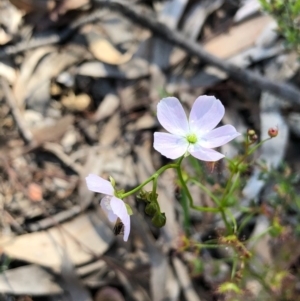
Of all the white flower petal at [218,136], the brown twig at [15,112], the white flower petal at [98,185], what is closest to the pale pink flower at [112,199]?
the white flower petal at [98,185]

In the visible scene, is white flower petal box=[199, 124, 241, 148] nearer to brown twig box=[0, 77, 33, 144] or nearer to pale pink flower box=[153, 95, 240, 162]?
pale pink flower box=[153, 95, 240, 162]

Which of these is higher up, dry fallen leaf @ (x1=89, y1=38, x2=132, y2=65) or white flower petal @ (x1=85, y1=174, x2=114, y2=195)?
dry fallen leaf @ (x1=89, y1=38, x2=132, y2=65)

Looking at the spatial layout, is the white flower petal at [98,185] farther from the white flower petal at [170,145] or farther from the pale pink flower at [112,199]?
the white flower petal at [170,145]

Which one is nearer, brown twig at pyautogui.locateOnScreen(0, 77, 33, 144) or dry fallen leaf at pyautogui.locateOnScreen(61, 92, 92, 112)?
brown twig at pyautogui.locateOnScreen(0, 77, 33, 144)

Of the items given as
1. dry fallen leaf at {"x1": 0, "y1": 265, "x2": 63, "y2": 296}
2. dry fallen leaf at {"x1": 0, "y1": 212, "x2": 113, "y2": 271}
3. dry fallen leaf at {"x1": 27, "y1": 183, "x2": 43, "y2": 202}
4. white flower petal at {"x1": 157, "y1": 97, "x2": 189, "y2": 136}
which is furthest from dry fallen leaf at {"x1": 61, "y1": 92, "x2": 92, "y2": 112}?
white flower petal at {"x1": 157, "y1": 97, "x2": 189, "y2": 136}

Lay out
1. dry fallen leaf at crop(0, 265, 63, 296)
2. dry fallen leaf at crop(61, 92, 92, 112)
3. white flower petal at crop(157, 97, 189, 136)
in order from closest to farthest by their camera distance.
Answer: white flower petal at crop(157, 97, 189, 136)
dry fallen leaf at crop(0, 265, 63, 296)
dry fallen leaf at crop(61, 92, 92, 112)
